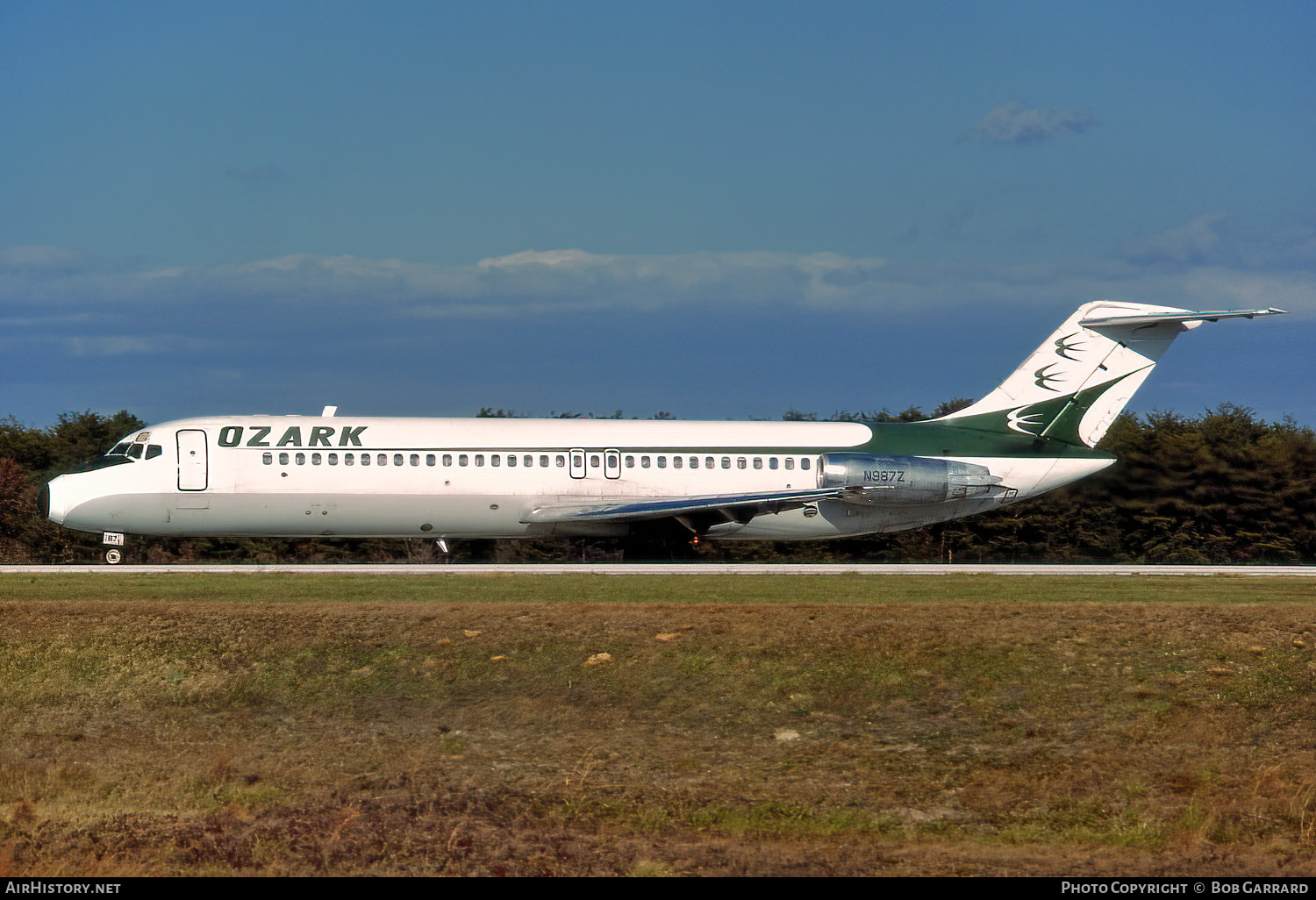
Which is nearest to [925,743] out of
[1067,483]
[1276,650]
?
[1276,650]

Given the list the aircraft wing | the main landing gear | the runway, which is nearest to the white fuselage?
the aircraft wing

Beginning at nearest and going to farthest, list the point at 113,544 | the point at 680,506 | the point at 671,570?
the point at 671,570
the point at 113,544
the point at 680,506

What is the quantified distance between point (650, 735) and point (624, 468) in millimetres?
17645

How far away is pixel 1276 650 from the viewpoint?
1848 centimetres

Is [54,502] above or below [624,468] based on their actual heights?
below

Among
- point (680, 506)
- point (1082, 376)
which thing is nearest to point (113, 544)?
point (680, 506)

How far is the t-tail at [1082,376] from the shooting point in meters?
35.6

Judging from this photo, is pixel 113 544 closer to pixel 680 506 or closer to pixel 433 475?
pixel 433 475

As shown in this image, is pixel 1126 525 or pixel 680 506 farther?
pixel 1126 525

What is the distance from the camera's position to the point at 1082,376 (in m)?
35.7

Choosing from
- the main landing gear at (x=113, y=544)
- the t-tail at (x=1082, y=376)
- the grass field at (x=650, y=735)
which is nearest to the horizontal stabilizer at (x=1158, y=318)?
the t-tail at (x=1082, y=376)

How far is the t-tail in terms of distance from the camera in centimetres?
3562

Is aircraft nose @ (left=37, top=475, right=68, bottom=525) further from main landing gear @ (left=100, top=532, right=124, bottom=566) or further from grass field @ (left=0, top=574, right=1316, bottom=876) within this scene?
grass field @ (left=0, top=574, right=1316, bottom=876)

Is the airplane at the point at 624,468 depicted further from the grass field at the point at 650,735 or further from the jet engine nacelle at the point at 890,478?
the grass field at the point at 650,735
